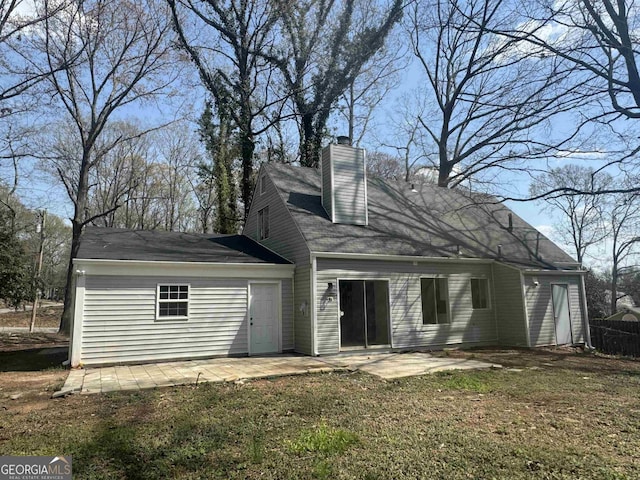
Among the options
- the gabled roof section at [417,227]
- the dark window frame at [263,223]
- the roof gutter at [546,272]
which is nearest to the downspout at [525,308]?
the roof gutter at [546,272]

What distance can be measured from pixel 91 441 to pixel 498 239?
15395 mm

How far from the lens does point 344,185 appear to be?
13.7 metres

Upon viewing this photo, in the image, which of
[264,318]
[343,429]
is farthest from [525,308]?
[343,429]

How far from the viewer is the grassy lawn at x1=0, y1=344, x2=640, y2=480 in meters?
4.02

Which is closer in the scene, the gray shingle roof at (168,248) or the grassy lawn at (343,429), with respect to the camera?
the grassy lawn at (343,429)

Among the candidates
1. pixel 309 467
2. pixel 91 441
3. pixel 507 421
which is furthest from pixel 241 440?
pixel 507 421

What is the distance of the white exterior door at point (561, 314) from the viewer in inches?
563

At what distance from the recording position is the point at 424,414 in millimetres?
5844

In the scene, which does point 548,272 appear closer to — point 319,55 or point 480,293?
point 480,293

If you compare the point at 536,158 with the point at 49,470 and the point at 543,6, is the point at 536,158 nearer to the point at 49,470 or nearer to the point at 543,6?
the point at 543,6

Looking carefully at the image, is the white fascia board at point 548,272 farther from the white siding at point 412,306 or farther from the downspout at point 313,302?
the downspout at point 313,302

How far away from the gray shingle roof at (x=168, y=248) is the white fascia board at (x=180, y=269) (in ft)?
0.50

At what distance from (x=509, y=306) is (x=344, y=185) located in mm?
7011

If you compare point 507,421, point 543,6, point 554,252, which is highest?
point 543,6
